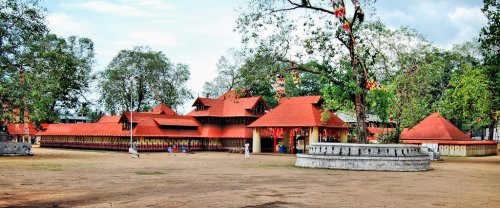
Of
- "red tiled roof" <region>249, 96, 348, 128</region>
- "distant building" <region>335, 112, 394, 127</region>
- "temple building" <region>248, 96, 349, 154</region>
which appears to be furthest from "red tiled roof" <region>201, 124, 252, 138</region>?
"distant building" <region>335, 112, 394, 127</region>

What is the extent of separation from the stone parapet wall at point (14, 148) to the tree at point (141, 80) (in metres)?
29.4

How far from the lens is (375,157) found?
78.7 feet

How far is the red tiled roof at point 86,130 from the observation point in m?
55.3

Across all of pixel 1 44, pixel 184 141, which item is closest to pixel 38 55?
pixel 1 44

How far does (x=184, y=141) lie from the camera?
186 feet

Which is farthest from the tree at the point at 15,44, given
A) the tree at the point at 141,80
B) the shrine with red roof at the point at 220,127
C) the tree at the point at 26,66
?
the tree at the point at 141,80

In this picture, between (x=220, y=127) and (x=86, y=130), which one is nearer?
(x=220, y=127)

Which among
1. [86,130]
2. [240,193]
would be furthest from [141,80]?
[240,193]

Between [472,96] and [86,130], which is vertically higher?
[472,96]

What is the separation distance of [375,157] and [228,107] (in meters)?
36.4

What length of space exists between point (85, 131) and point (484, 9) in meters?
48.6

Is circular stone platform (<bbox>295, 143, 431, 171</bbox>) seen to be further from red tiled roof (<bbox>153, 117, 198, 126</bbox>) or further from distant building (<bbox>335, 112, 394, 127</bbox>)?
red tiled roof (<bbox>153, 117, 198, 126</bbox>)

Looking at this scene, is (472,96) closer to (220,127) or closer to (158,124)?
(220,127)

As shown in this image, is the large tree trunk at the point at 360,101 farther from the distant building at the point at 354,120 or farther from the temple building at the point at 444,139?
the temple building at the point at 444,139
